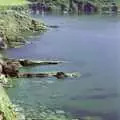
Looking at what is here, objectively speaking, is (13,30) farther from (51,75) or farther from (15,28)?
(51,75)

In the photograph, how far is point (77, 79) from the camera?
48656 millimetres

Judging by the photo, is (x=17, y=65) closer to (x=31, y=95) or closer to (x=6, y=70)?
(x=6, y=70)

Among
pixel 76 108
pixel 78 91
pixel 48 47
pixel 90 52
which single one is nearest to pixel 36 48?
pixel 48 47

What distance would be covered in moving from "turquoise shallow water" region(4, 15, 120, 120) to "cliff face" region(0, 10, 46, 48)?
6.72 feet

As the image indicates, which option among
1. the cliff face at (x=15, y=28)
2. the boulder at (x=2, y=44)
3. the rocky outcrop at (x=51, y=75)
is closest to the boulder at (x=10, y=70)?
the rocky outcrop at (x=51, y=75)

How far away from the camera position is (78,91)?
4425 cm

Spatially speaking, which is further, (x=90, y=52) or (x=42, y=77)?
(x=90, y=52)

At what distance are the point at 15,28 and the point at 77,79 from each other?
33.8 m

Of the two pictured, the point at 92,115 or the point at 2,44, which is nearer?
the point at 92,115

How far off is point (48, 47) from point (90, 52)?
7.16 meters

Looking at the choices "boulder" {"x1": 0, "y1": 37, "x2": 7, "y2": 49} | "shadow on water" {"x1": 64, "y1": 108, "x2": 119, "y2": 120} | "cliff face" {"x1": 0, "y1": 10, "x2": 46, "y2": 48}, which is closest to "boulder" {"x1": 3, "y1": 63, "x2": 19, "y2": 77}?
"shadow on water" {"x1": 64, "y1": 108, "x2": 119, "y2": 120}

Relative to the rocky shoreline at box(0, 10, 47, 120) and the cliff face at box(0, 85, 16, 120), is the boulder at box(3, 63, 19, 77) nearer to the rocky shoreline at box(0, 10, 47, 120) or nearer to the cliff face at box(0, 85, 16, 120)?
the rocky shoreline at box(0, 10, 47, 120)

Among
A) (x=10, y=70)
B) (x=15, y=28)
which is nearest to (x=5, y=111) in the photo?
(x=10, y=70)

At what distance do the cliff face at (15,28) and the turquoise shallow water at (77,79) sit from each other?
2049 millimetres
